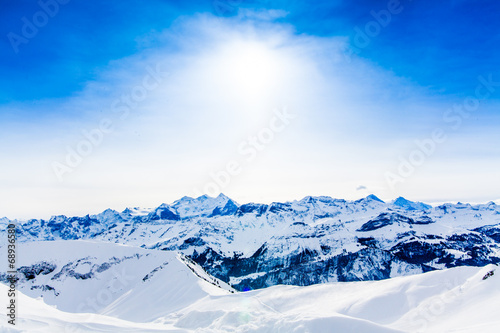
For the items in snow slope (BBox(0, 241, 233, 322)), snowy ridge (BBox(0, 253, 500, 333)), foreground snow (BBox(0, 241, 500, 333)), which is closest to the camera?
snowy ridge (BBox(0, 253, 500, 333))

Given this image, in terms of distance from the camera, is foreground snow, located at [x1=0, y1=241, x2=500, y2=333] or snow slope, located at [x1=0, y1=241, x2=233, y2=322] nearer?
foreground snow, located at [x1=0, y1=241, x2=500, y2=333]

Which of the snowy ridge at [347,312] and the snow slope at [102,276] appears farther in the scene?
the snow slope at [102,276]

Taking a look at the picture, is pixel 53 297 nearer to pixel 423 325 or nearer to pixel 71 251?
pixel 71 251

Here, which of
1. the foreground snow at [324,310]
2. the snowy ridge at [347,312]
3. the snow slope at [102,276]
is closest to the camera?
the snowy ridge at [347,312]

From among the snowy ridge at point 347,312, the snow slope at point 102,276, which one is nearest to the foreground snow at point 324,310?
the snowy ridge at point 347,312

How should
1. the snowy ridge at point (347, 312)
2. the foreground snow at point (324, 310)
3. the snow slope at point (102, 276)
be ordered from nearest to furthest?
the snowy ridge at point (347, 312), the foreground snow at point (324, 310), the snow slope at point (102, 276)

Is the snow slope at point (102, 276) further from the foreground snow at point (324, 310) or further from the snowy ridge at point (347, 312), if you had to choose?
the snowy ridge at point (347, 312)

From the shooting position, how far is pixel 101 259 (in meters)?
179

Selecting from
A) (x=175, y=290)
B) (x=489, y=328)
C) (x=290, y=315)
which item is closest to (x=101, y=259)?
(x=175, y=290)

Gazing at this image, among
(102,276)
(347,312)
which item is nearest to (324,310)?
(347,312)

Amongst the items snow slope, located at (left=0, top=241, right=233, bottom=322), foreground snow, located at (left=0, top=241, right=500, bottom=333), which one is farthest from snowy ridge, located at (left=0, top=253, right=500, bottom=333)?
snow slope, located at (left=0, top=241, right=233, bottom=322)

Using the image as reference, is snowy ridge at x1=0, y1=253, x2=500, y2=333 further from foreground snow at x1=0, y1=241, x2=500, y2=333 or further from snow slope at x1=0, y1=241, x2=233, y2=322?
snow slope at x1=0, y1=241, x2=233, y2=322

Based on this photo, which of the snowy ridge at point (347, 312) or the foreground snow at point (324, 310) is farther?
the foreground snow at point (324, 310)

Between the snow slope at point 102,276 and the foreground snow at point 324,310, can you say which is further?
the snow slope at point 102,276
